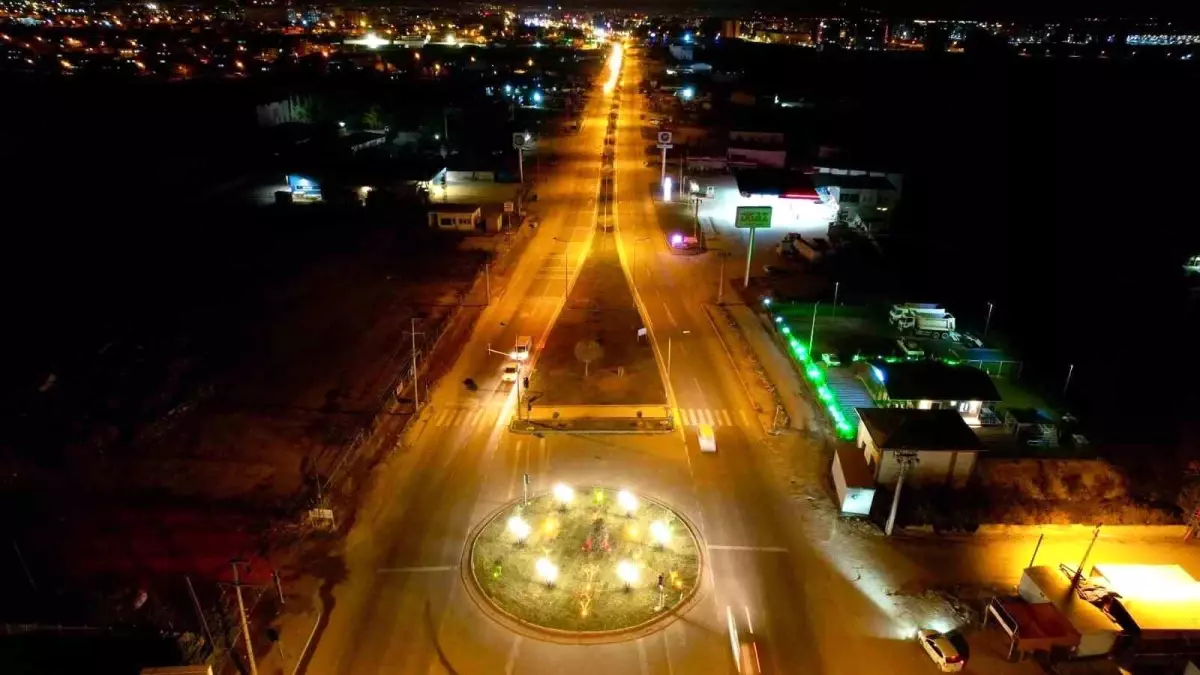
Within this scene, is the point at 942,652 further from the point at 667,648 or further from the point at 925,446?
the point at 925,446

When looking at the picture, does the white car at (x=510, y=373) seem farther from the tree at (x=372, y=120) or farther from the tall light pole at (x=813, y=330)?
the tree at (x=372, y=120)

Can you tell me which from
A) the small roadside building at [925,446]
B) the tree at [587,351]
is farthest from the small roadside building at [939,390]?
the tree at [587,351]

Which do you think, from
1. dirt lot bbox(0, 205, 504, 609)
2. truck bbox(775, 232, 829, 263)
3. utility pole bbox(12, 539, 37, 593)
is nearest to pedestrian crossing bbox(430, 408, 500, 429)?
dirt lot bbox(0, 205, 504, 609)

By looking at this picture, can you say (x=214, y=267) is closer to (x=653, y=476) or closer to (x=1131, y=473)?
(x=653, y=476)

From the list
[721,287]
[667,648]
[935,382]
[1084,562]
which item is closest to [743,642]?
[667,648]

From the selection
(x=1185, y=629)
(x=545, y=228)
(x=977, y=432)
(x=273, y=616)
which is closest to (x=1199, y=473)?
(x=977, y=432)
